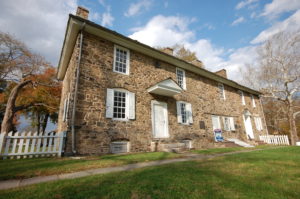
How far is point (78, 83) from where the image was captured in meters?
6.97

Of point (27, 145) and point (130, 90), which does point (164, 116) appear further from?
point (27, 145)

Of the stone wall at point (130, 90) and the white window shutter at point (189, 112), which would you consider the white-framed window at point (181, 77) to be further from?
the white window shutter at point (189, 112)

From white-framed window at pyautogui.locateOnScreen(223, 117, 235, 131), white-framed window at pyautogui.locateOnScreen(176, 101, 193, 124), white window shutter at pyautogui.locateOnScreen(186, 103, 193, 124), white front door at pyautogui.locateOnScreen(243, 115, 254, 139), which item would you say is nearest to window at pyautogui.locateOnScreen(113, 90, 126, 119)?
white-framed window at pyautogui.locateOnScreen(176, 101, 193, 124)

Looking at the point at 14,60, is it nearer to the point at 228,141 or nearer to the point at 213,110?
the point at 213,110

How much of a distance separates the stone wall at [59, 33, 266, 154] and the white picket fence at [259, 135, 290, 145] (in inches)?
351

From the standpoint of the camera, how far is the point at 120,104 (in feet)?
27.0

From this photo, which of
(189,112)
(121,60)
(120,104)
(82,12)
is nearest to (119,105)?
(120,104)

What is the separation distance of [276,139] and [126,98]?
17.4 m

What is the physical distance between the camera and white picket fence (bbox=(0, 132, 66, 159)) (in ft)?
18.2

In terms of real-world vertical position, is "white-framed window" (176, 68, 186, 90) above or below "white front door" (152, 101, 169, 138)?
above

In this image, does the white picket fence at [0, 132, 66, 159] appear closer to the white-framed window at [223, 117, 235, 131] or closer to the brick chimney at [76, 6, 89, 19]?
the brick chimney at [76, 6, 89, 19]

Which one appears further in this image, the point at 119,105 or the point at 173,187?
the point at 119,105

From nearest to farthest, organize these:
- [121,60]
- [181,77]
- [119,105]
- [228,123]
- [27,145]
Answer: [27,145], [119,105], [121,60], [181,77], [228,123]

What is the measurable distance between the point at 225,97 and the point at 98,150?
44.2 ft
